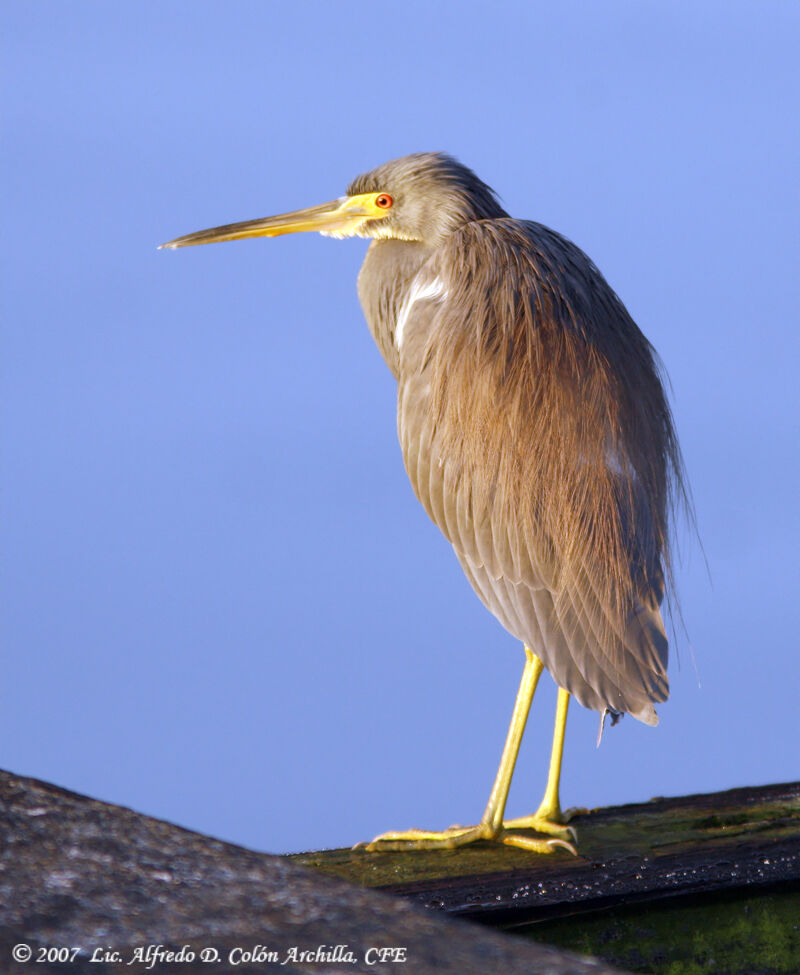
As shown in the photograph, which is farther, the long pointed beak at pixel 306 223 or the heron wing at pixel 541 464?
the long pointed beak at pixel 306 223

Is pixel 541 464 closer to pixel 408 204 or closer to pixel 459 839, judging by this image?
pixel 459 839

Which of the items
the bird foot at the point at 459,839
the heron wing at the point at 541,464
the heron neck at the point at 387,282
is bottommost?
the bird foot at the point at 459,839

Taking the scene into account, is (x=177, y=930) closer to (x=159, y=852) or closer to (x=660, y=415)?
(x=159, y=852)

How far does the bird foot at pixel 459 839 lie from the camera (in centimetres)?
261

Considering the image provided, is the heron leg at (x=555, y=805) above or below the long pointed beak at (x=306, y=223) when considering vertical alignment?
below

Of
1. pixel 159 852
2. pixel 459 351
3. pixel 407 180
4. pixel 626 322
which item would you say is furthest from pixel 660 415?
pixel 159 852

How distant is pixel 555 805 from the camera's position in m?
2.83

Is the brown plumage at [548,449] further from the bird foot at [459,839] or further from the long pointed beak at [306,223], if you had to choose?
the long pointed beak at [306,223]

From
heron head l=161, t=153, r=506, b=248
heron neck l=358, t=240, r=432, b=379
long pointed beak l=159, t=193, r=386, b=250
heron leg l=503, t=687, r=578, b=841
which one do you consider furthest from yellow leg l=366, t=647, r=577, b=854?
long pointed beak l=159, t=193, r=386, b=250

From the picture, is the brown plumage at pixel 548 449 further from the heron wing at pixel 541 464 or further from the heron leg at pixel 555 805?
the heron leg at pixel 555 805

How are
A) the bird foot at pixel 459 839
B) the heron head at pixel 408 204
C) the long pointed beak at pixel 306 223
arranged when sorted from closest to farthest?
the bird foot at pixel 459 839 < the heron head at pixel 408 204 < the long pointed beak at pixel 306 223

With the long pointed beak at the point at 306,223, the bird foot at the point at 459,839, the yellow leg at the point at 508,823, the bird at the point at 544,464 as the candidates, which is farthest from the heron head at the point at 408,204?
the bird foot at the point at 459,839

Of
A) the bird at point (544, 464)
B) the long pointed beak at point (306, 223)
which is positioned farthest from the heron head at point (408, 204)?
the bird at point (544, 464)

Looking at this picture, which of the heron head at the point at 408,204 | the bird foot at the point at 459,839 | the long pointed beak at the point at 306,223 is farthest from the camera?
the long pointed beak at the point at 306,223
